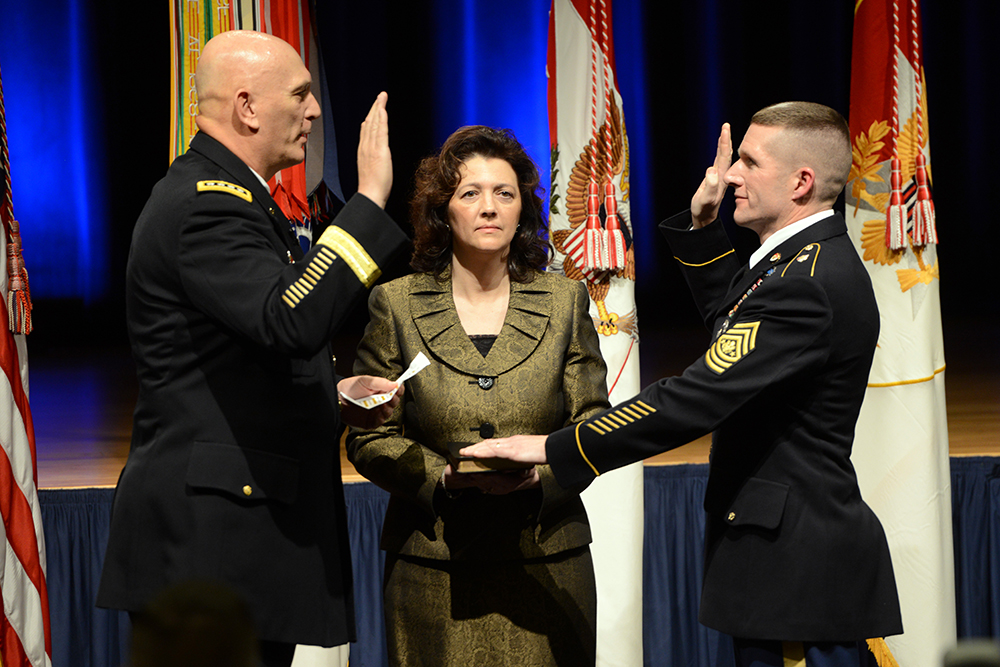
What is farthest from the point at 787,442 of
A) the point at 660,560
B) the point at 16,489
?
the point at 16,489

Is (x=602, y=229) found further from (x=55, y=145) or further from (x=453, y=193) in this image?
(x=55, y=145)

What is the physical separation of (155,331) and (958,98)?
292 inches

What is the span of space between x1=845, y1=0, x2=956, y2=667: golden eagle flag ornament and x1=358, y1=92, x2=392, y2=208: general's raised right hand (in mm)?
1741

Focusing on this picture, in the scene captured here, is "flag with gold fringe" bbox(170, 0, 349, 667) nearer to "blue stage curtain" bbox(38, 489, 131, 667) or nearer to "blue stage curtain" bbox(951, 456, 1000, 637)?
"blue stage curtain" bbox(38, 489, 131, 667)

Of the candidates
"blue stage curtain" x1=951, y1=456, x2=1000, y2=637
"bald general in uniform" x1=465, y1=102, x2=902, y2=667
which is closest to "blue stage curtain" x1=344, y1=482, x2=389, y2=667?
"bald general in uniform" x1=465, y1=102, x2=902, y2=667

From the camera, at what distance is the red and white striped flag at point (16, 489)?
2234mm

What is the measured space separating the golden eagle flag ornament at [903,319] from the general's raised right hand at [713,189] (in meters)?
0.76

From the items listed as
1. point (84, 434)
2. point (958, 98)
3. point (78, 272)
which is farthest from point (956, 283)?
point (78, 272)

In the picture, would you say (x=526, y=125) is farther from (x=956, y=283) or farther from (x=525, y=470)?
(x=525, y=470)

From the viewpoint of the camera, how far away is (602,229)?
2.54 meters

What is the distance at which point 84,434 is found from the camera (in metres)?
4.13

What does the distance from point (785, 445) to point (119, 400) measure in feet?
14.5

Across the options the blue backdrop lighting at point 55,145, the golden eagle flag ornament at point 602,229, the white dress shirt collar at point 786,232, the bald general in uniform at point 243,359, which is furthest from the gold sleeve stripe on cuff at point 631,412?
the blue backdrop lighting at point 55,145

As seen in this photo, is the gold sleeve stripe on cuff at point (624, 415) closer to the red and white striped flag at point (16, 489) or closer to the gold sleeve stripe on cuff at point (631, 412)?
the gold sleeve stripe on cuff at point (631, 412)
